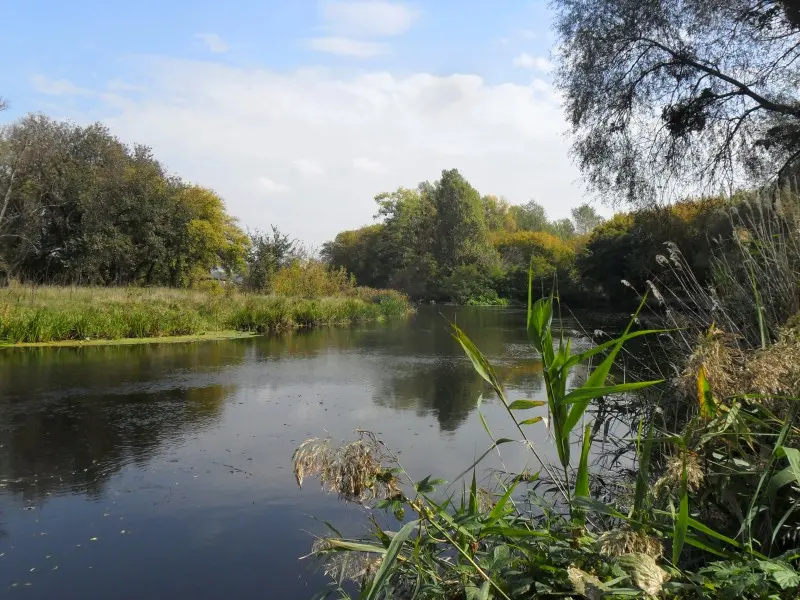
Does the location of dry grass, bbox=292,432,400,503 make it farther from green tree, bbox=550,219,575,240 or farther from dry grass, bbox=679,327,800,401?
green tree, bbox=550,219,575,240

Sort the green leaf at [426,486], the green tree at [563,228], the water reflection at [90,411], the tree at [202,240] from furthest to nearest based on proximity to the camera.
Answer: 1. the green tree at [563,228]
2. the tree at [202,240]
3. the water reflection at [90,411]
4. the green leaf at [426,486]

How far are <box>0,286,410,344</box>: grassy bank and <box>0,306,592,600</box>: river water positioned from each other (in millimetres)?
1394

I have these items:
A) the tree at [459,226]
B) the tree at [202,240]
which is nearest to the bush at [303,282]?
the tree at [202,240]

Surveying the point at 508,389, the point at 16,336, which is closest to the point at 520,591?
the point at 508,389

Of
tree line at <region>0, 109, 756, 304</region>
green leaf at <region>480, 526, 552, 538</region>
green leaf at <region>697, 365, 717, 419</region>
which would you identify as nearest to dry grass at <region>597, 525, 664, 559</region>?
green leaf at <region>480, 526, 552, 538</region>

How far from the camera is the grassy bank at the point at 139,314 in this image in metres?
13.2

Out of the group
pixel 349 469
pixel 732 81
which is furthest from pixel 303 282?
pixel 349 469

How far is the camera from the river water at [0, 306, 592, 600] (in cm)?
352

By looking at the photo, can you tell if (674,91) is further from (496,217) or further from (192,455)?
(496,217)

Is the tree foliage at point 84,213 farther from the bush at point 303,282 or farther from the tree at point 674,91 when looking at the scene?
the tree at point 674,91

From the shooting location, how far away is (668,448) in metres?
2.87

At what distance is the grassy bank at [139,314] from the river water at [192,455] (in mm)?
1394

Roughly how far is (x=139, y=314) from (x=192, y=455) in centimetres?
1016

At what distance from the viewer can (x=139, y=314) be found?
14.8 metres
